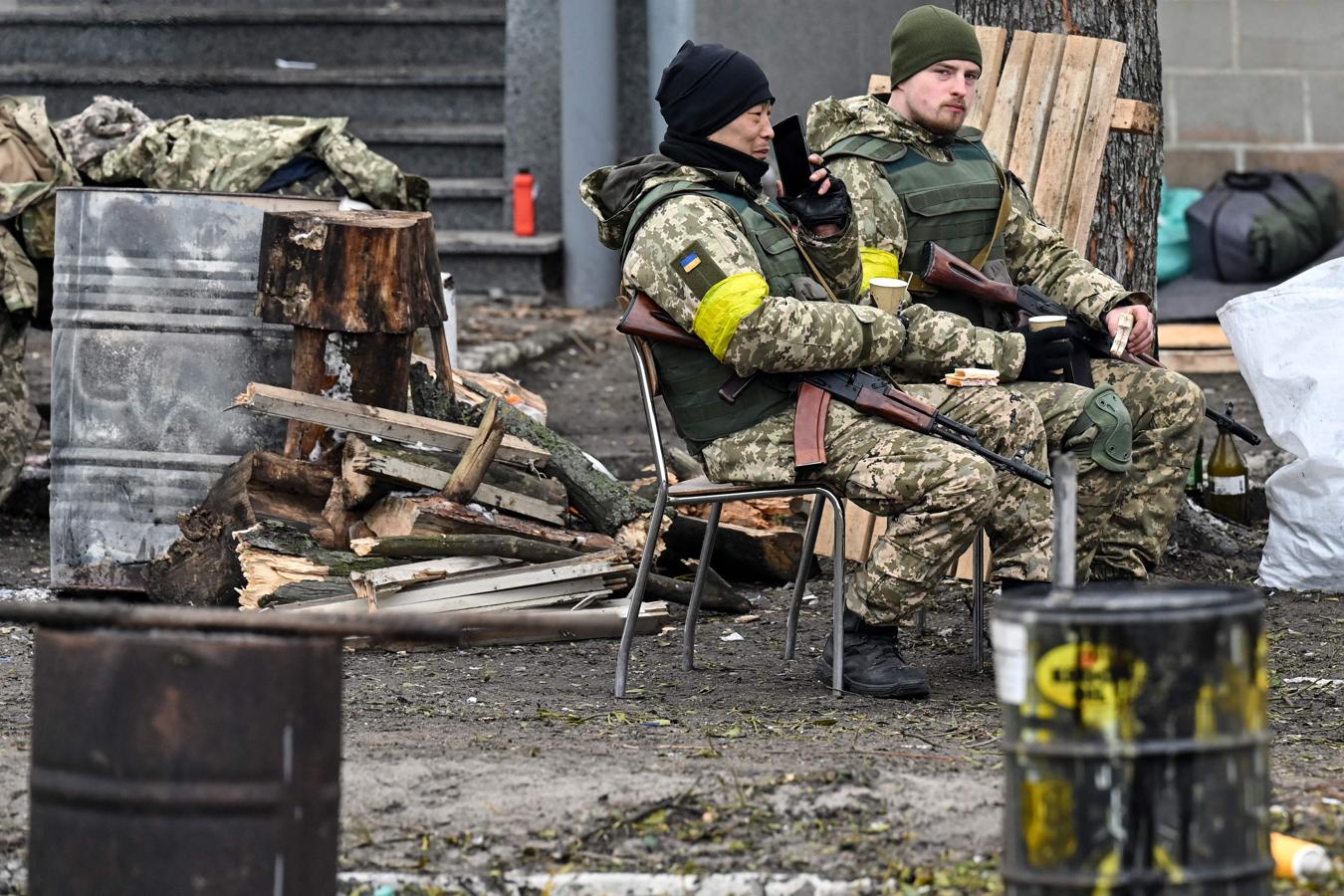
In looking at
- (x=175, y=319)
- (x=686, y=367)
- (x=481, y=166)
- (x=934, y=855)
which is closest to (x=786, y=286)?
(x=686, y=367)

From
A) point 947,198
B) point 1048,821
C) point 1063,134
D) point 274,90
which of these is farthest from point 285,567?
point 274,90

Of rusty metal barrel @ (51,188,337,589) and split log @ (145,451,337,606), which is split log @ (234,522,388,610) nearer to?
split log @ (145,451,337,606)

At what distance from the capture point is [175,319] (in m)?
5.75

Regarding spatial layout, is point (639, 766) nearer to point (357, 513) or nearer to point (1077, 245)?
point (357, 513)

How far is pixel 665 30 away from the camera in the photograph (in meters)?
10.9

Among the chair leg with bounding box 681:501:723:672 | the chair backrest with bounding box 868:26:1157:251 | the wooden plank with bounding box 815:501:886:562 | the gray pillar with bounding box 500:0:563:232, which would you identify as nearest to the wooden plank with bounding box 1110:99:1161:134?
the chair backrest with bounding box 868:26:1157:251

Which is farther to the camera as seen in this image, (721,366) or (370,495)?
(370,495)

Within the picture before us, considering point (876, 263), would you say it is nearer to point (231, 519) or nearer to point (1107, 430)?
point (1107, 430)

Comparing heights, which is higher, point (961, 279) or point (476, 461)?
point (961, 279)

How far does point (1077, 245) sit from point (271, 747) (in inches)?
157

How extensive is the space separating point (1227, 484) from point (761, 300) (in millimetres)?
3027

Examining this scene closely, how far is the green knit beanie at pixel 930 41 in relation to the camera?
16.5 ft

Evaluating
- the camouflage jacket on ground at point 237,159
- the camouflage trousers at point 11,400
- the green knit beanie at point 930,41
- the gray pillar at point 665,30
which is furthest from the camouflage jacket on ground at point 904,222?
the gray pillar at point 665,30

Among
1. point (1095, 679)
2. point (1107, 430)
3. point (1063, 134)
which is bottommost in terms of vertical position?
point (1095, 679)
